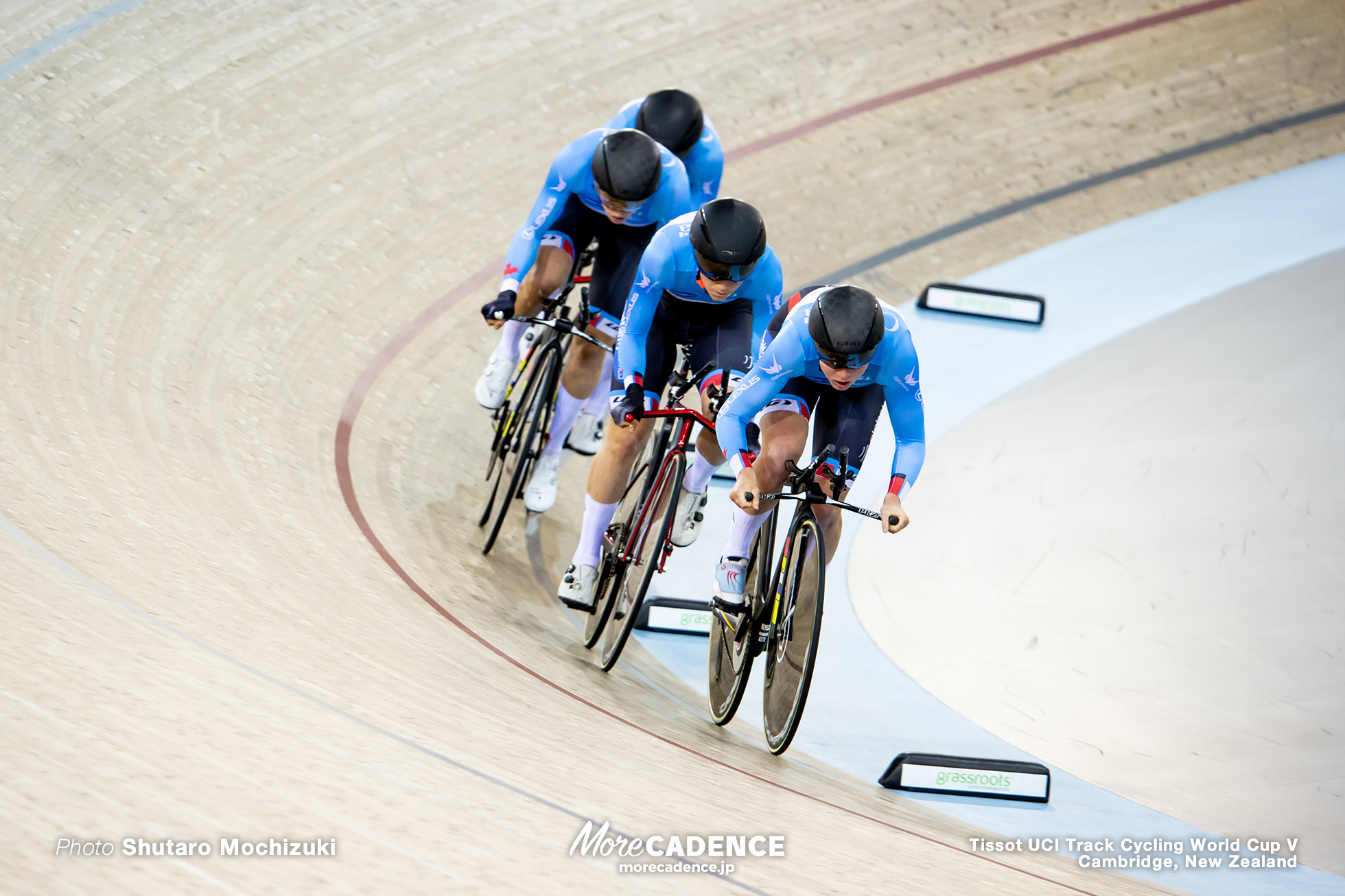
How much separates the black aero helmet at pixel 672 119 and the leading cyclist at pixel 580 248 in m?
0.27

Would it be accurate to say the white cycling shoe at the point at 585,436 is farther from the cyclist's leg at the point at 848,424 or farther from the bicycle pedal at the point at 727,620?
the cyclist's leg at the point at 848,424

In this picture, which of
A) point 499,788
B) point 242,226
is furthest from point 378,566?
point 242,226

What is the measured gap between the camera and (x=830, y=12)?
705 cm

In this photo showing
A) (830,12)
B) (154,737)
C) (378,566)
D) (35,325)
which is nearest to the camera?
(154,737)

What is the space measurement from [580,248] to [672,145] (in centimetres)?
51

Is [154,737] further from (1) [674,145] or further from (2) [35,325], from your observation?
(1) [674,145]

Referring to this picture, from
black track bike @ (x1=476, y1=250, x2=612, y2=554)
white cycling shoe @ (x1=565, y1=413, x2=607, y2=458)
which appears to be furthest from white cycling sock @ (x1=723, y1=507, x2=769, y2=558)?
white cycling shoe @ (x1=565, y1=413, x2=607, y2=458)

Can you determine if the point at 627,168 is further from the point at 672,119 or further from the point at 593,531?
the point at 593,531

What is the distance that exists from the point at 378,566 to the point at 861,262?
349 cm

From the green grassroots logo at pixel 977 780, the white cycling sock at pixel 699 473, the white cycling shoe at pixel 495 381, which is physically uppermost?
the white cycling shoe at pixel 495 381

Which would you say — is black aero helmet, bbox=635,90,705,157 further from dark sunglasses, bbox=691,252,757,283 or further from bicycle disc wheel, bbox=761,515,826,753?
bicycle disc wheel, bbox=761,515,826,753

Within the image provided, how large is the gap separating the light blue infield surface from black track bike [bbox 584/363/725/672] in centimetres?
40

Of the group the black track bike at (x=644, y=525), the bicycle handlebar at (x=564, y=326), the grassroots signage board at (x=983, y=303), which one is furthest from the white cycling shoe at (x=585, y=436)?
the grassroots signage board at (x=983, y=303)

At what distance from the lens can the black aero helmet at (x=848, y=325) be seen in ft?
8.59
